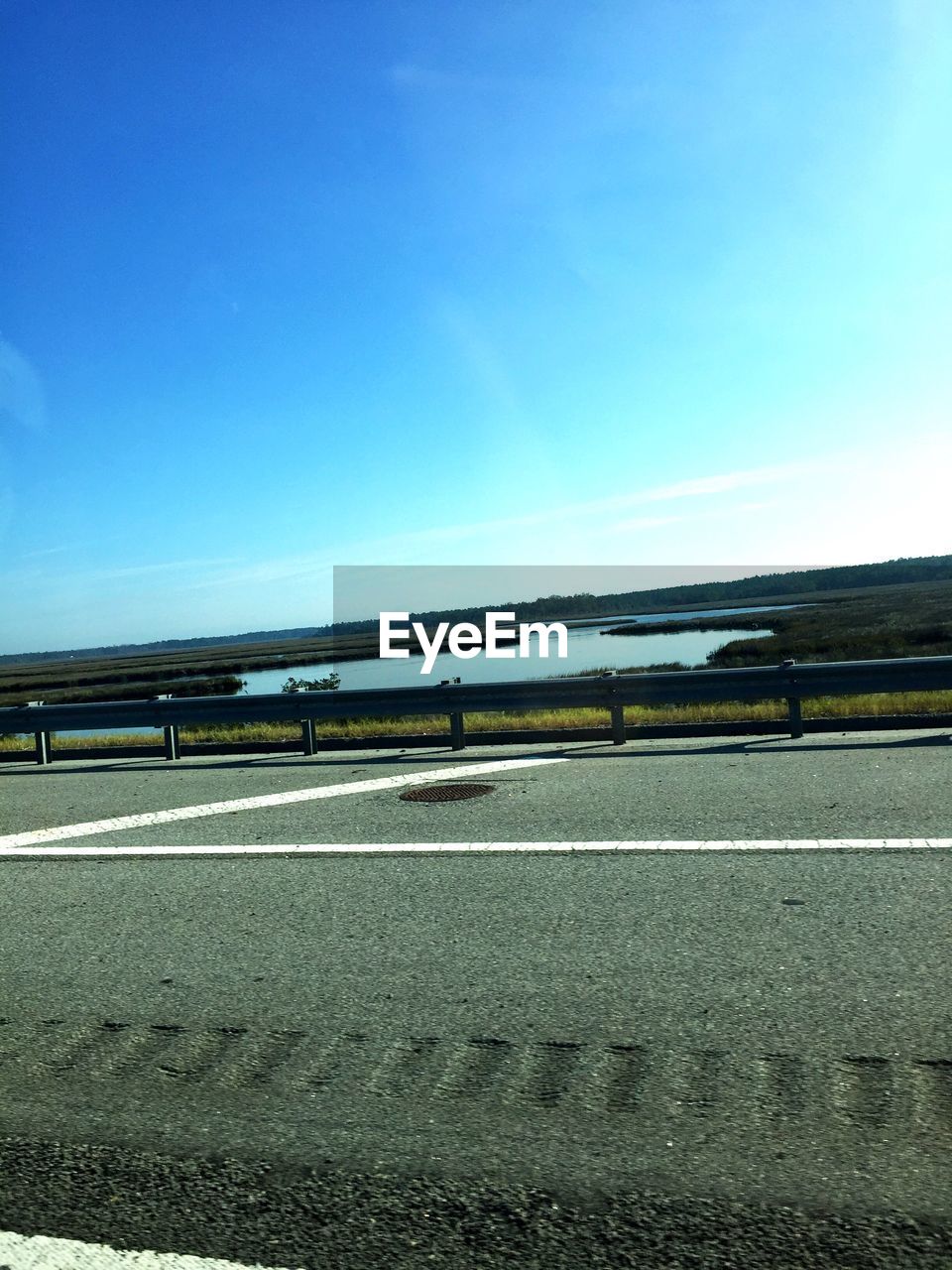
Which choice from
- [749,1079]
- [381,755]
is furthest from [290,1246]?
[381,755]

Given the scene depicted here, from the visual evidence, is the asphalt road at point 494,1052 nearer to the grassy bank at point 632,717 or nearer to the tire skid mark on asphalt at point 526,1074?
the tire skid mark on asphalt at point 526,1074

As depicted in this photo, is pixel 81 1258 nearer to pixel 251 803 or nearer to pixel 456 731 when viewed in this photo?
pixel 251 803

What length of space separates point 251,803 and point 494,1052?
6.22 meters

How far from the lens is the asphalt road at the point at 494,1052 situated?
2971 millimetres

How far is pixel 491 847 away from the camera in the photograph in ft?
24.3

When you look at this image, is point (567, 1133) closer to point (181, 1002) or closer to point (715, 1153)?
point (715, 1153)

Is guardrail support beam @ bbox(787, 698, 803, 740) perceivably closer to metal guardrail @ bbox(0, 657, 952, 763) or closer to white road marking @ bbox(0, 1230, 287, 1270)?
metal guardrail @ bbox(0, 657, 952, 763)

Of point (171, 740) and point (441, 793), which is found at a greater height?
A: point (171, 740)

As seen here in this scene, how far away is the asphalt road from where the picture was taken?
2.97 metres

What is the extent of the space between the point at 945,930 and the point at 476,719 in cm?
1273

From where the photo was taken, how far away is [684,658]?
4088 cm

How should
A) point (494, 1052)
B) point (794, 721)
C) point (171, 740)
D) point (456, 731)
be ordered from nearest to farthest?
point (494, 1052), point (794, 721), point (456, 731), point (171, 740)

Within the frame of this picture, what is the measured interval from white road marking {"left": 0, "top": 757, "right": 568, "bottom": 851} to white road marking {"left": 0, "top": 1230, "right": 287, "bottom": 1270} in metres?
5.96

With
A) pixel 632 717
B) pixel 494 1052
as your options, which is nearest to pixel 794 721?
pixel 632 717
